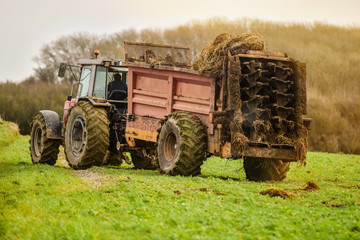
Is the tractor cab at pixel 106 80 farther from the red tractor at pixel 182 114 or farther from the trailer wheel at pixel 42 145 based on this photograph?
the trailer wheel at pixel 42 145

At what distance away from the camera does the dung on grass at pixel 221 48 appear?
38.6 ft

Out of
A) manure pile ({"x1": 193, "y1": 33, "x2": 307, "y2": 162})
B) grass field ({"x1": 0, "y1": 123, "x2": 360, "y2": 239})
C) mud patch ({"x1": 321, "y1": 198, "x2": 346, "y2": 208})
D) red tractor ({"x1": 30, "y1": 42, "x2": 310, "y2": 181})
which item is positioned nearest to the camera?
grass field ({"x1": 0, "y1": 123, "x2": 360, "y2": 239})

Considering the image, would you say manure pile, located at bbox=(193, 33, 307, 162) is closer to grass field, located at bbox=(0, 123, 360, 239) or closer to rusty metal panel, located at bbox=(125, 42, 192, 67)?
grass field, located at bbox=(0, 123, 360, 239)

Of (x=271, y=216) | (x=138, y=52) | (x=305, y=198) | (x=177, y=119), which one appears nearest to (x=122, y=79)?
(x=138, y=52)

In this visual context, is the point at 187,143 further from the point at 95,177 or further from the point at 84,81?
the point at 84,81

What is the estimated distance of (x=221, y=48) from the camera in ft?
39.6

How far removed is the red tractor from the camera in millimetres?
11445

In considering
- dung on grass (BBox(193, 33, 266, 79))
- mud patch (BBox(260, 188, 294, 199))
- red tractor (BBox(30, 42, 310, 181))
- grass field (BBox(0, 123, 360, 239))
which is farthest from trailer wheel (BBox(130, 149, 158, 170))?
mud patch (BBox(260, 188, 294, 199))

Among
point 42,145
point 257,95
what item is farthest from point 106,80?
point 257,95

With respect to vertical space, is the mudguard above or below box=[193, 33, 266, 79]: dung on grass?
below

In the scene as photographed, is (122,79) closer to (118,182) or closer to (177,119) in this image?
(177,119)

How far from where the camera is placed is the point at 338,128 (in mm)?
33219

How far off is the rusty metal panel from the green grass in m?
4.03

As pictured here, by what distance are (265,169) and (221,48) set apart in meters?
2.99
